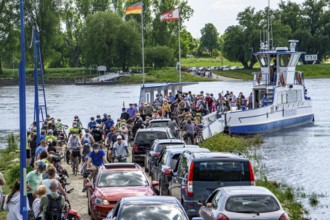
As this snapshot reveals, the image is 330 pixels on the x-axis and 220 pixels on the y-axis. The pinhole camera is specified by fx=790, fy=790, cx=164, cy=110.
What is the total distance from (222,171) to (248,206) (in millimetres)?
2701

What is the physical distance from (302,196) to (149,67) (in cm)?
11233

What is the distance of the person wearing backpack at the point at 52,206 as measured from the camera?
1324 cm

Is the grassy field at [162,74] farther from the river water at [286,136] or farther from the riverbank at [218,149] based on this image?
the riverbank at [218,149]

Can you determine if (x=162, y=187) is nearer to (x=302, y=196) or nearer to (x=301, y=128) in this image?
(x=302, y=196)

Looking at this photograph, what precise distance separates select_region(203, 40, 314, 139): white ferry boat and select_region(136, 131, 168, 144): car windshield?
18383 mm

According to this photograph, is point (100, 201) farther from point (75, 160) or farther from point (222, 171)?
point (75, 160)

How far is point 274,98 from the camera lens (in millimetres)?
50688

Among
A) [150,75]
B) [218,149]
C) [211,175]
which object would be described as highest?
[211,175]

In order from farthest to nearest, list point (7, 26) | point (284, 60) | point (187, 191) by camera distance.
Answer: point (7, 26) → point (284, 60) → point (187, 191)

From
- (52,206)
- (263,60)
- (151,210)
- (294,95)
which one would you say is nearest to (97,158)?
(52,206)

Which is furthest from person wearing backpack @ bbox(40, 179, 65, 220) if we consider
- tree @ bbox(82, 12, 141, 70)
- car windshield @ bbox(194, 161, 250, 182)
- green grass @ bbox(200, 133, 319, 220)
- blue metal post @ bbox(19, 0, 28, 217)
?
tree @ bbox(82, 12, 141, 70)

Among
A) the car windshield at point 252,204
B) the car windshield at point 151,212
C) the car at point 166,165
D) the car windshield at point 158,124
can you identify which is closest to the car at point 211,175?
the car at point 166,165

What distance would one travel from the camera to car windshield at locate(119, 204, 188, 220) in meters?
12.2

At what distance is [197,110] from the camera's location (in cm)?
4319
